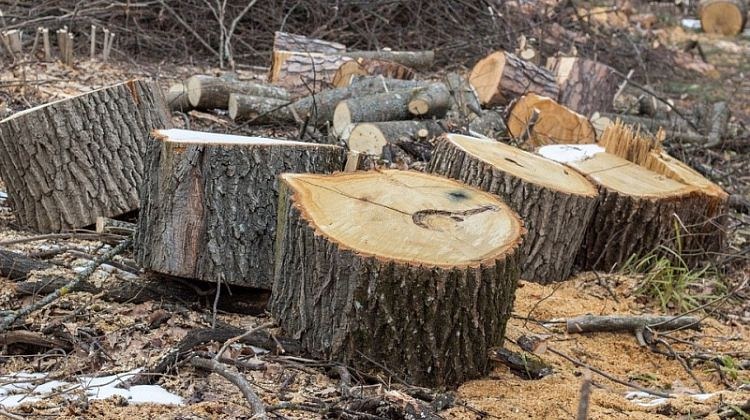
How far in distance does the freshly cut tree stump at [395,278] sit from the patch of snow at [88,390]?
60cm

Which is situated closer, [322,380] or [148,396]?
[148,396]

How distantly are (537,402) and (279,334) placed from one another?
1.01 metres

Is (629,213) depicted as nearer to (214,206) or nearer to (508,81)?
(214,206)

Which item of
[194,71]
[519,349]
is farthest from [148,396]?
[194,71]

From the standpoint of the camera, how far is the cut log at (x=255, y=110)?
7.27m

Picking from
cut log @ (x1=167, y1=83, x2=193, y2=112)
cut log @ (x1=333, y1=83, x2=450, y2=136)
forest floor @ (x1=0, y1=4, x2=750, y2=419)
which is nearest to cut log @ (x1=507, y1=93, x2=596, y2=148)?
cut log @ (x1=333, y1=83, x2=450, y2=136)

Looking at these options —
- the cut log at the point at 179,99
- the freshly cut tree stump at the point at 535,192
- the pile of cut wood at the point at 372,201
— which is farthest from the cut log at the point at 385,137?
the cut log at the point at 179,99

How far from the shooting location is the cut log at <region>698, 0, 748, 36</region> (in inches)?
626

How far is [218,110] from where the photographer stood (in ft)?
25.0

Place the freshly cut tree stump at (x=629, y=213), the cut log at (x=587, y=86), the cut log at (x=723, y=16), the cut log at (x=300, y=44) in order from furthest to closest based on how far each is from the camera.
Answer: the cut log at (x=723, y=16)
the cut log at (x=300, y=44)
the cut log at (x=587, y=86)
the freshly cut tree stump at (x=629, y=213)

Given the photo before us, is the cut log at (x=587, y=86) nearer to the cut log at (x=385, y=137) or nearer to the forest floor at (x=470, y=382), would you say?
the cut log at (x=385, y=137)

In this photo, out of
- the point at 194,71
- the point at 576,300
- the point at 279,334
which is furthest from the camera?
the point at 194,71

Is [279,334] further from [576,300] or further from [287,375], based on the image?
[576,300]

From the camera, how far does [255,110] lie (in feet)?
24.0
